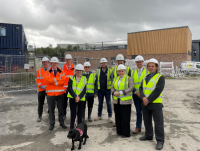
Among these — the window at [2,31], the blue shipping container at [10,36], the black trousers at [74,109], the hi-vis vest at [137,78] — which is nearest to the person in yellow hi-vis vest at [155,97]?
the hi-vis vest at [137,78]

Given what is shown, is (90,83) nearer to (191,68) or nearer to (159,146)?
(159,146)

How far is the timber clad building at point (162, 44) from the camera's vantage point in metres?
27.0

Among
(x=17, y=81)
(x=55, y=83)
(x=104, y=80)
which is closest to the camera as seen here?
(x=55, y=83)

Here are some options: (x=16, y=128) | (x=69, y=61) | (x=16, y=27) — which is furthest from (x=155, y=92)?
(x=16, y=27)

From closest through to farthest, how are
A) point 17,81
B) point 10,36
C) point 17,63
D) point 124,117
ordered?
point 124,117
point 17,81
point 17,63
point 10,36

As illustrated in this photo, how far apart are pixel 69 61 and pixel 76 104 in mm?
1750

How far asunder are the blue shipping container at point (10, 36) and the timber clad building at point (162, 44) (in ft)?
70.8

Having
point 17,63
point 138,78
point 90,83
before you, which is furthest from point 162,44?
point 138,78

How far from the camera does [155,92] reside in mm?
3547

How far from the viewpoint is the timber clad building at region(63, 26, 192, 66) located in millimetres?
26984

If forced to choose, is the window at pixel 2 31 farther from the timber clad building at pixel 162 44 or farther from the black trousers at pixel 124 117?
the timber clad building at pixel 162 44

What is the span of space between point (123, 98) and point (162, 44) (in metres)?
27.3

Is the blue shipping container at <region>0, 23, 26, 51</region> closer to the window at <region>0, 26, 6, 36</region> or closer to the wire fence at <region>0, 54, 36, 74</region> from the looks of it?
the window at <region>0, 26, 6, 36</region>

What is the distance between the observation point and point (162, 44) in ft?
93.7
